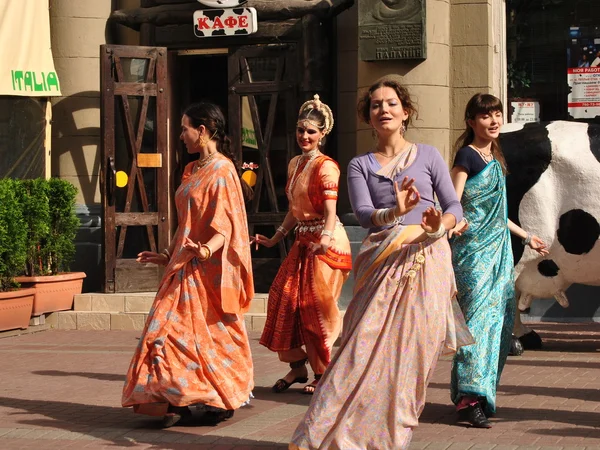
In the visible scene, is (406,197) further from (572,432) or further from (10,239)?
(10,239)

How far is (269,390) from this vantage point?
8867 millimetres

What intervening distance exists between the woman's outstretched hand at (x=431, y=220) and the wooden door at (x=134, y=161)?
852cm

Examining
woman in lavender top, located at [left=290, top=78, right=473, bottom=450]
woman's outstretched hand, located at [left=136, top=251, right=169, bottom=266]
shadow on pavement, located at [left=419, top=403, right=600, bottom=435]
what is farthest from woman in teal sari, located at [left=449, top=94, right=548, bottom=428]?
woman's outstretched hand, located at [left=136, top=251, right=169, bottom=266]

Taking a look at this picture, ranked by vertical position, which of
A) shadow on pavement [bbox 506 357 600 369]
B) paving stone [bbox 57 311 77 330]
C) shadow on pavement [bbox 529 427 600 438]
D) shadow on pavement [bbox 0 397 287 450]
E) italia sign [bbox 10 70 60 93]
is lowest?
paving stone [bbox 57 311 77 330]

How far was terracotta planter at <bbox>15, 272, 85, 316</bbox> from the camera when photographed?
13094 millimetres

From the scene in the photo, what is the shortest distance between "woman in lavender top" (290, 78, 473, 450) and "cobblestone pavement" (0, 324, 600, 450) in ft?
2.58

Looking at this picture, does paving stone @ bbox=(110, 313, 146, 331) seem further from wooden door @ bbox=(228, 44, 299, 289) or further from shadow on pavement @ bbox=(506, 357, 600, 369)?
shadow on pavement @ bbox=(506, 357, 600, 369)

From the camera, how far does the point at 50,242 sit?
13391 mm

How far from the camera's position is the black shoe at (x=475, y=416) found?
713cm

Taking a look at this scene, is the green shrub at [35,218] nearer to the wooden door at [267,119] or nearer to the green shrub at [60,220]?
the green shrub at [60,220]

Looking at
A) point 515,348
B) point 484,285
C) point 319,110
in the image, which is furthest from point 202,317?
point 515,348

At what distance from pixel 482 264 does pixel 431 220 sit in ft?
5.37

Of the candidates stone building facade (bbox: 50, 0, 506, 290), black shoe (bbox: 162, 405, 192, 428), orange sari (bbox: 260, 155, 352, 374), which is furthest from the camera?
stone building facade (bbox: 50, 0, 506, 290)

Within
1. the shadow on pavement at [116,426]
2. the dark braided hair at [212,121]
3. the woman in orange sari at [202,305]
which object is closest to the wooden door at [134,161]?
the shadow on pavement at [116,426]
